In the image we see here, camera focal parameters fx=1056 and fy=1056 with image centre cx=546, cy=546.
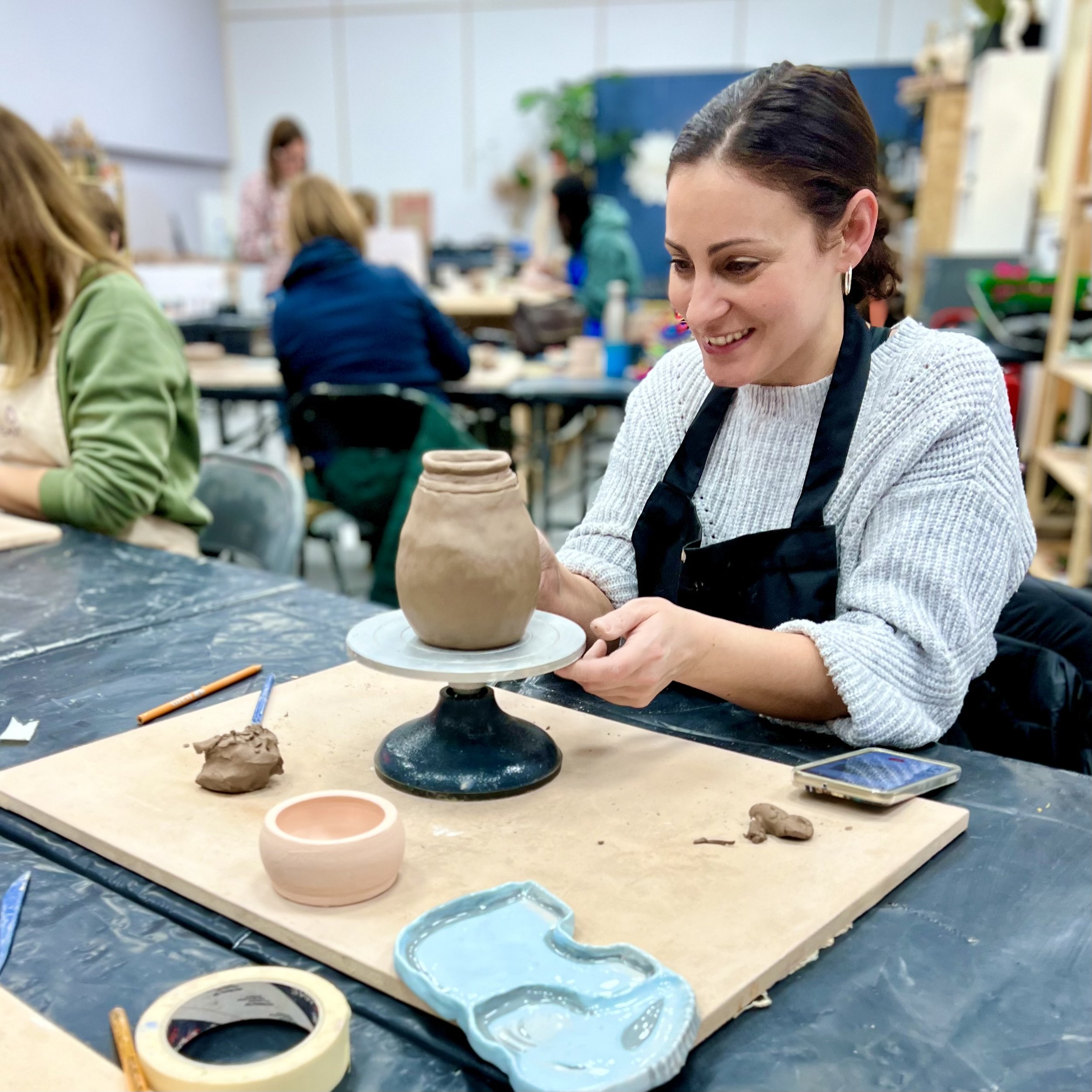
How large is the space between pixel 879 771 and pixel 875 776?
2 cm

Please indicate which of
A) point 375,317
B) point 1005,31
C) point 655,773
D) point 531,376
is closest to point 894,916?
point 655,773

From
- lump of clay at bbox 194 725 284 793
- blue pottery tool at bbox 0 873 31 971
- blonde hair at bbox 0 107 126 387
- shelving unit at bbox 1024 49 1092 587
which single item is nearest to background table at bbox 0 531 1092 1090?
blue pottery tool at bbox 0 873 31 971

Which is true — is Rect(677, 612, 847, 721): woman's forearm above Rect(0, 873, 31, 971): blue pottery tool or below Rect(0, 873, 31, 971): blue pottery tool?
above

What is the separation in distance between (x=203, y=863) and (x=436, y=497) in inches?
14.5

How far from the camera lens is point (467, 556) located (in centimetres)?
95

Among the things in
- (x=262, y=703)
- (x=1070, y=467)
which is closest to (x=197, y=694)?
(x=262, y=703)

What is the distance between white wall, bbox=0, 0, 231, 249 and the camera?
6.93m

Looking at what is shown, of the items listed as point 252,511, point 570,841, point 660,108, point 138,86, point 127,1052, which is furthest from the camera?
point 660,108

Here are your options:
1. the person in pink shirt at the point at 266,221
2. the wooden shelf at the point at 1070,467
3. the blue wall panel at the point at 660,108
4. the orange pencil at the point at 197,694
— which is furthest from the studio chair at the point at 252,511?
the blue wall panel at the point at 660,108

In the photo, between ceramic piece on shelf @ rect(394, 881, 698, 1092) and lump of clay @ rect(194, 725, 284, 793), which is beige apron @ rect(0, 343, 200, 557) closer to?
lump of clay @ rect(194, 725, 284, 793)

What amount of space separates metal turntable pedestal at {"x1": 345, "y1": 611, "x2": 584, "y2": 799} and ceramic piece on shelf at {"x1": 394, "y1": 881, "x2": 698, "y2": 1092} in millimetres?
209

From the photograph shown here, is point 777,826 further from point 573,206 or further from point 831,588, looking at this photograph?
point 573,206

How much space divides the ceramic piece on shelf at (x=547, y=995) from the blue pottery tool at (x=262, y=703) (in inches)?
16.4

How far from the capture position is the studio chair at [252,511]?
2135mm
